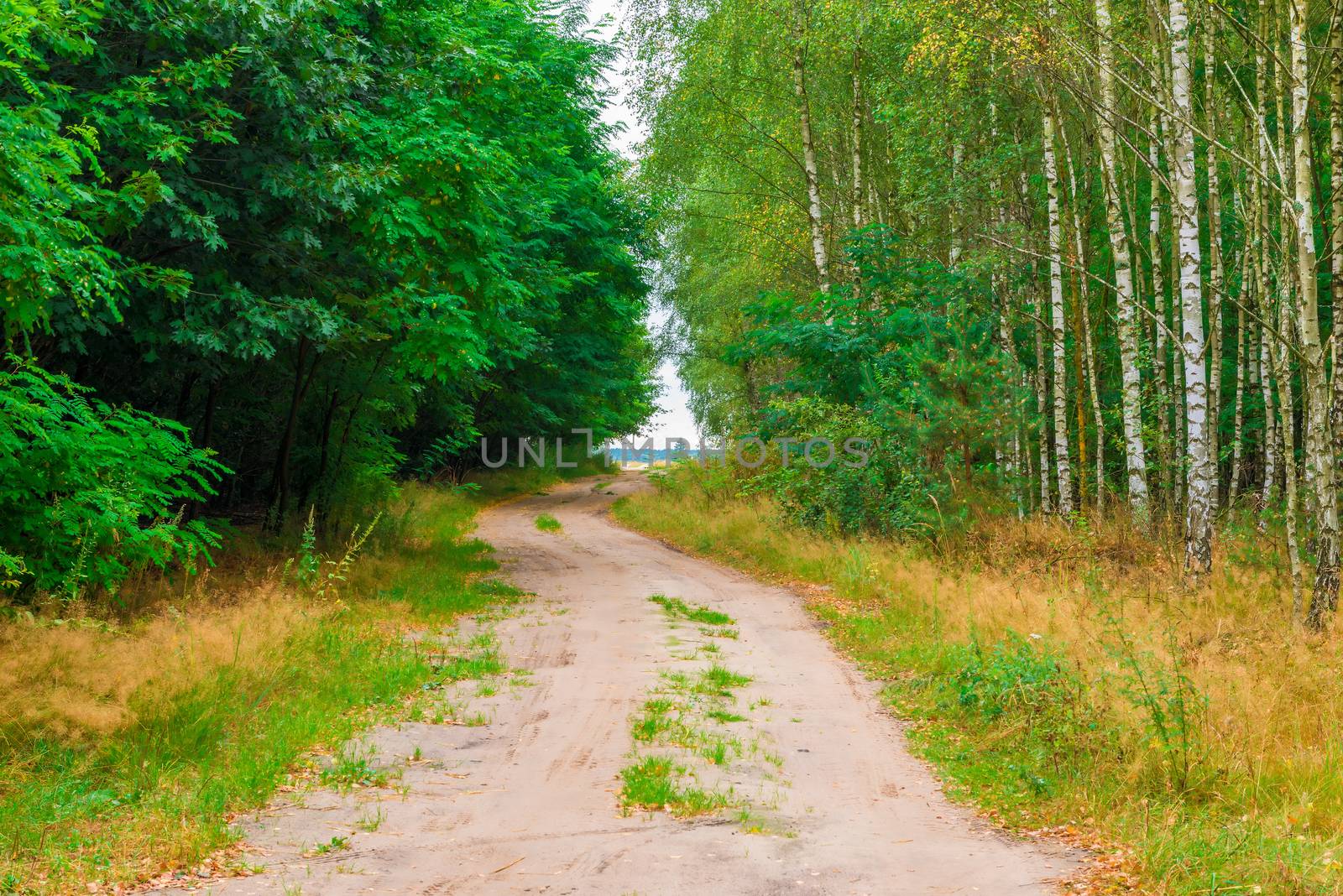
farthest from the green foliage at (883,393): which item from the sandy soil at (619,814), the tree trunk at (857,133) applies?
the sandy soil at (619,814)

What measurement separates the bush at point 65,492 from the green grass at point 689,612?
615cm

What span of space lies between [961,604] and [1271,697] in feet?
14.9

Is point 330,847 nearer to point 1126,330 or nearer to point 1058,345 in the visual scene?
point 1126,330

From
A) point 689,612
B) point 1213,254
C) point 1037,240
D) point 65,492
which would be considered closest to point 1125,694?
point 689,612

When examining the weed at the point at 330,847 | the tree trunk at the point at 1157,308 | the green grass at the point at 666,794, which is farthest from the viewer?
the tree trunk at the point at 1157,308

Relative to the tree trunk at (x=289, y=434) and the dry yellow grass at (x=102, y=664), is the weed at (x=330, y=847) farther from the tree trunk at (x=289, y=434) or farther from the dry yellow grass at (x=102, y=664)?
the tree trunk at (x=289, y=434)

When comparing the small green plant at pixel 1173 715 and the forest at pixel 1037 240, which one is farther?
the forest at pixel 1037 240

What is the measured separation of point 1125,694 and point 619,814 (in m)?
3.43

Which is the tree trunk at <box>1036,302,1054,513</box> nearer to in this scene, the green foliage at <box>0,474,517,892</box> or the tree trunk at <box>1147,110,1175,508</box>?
the tree trunk at <box>1147,110,1175,508</box>

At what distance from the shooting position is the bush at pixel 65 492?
7.66 metres

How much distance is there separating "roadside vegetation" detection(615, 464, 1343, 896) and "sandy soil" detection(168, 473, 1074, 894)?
21.0 inches

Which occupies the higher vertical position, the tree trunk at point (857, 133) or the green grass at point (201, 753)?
the tree trunk at point (857, 133)

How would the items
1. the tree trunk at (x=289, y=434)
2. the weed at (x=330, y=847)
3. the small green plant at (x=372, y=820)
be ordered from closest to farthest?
the weed at (x=330, y=847) < the small green plant at (x=372, y=820) < the tree trunk at (x=289, y=434)

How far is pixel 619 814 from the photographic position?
591 cm
